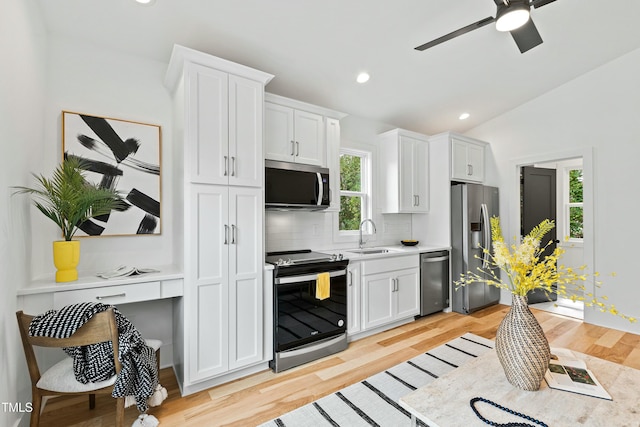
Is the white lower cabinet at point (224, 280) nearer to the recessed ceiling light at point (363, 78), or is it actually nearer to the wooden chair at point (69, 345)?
the wooden chair at point (69, 345)

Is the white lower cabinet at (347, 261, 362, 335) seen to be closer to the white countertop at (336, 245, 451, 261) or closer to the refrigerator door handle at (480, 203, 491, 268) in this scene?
the white countertop at (336, 245, 451, 261)

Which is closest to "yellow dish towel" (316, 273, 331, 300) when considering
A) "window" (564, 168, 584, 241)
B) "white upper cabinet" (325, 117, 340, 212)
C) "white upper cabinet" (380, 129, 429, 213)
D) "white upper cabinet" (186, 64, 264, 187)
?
"white upper cabinet" (325, 117, 340, 212)

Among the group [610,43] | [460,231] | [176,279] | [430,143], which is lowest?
[176,279]

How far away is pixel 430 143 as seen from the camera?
178 inches

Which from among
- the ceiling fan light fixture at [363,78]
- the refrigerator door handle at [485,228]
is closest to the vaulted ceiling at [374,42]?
the ceiling fan light fixture at [363,78]

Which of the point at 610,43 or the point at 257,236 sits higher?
the point at 610,43

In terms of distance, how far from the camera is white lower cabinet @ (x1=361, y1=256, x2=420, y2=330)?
3369 mm

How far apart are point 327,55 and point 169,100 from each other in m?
1.55

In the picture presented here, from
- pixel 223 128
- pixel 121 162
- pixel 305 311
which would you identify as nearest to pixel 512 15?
pixel 223 128

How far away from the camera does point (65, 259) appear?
2.05m

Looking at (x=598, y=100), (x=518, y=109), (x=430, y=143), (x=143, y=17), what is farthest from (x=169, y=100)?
(x=598, y=100)

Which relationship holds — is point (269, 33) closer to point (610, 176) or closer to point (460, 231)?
point (460, 231)

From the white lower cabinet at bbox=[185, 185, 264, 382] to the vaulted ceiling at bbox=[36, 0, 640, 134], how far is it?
4.29ft

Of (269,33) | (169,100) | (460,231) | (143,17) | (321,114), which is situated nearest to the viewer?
(143,17)
